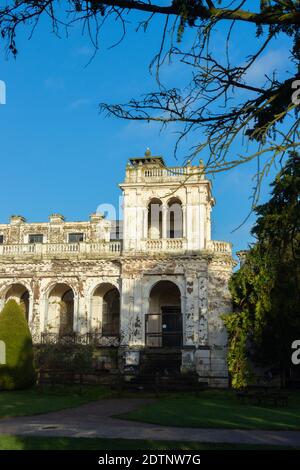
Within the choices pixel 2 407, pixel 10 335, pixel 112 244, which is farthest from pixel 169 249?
pixel 2 407

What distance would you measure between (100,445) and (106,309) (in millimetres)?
25715

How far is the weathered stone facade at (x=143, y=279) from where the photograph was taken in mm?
32375

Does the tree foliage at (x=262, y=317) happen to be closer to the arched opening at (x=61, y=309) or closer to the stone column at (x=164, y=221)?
the stone column at (x=164, y=221)

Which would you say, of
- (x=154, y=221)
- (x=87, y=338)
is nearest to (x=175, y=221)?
(x=154, y=221)

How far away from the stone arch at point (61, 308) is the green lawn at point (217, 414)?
558 inches

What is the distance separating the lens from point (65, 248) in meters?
36.0

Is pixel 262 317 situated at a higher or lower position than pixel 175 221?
lower

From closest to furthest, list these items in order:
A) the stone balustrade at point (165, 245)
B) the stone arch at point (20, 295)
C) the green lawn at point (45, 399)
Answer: the green lawn at point (45, 399)
the stone balustrade at point (165, 245)
the stone arch at point (20, 295)

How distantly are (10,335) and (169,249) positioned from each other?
10356 millimetres

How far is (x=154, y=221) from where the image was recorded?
36281mm

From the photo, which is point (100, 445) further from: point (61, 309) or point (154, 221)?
point (61, 309)

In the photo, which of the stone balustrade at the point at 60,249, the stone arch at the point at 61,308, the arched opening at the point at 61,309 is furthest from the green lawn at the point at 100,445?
the arched opening at the point at 61,309

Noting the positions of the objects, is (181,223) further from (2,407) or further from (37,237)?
(2,407)

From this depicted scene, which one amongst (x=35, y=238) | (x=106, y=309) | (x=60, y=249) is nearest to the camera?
(x=60, y=249)
